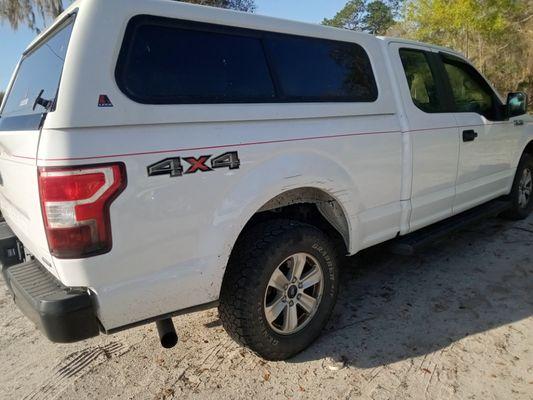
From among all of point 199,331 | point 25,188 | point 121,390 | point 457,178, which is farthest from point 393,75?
point 121,390

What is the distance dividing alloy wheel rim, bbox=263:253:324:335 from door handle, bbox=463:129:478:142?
2.07 meters

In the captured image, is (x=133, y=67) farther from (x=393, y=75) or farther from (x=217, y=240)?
(x=393, y=75)

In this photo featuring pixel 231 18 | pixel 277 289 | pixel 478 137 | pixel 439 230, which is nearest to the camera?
pixel 231 18

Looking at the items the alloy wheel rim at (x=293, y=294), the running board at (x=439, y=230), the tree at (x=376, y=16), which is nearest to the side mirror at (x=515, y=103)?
the running board at (x=439, y=230)

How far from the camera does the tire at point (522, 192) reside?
5.18 m

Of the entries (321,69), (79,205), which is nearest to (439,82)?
(321,69)

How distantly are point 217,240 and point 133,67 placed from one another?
0.94 metres

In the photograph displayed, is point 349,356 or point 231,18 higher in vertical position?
point 231,18

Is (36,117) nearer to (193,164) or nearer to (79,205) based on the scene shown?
(79,205)

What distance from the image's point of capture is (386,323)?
3186 millimetres

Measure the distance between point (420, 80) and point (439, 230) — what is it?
4.28 ft

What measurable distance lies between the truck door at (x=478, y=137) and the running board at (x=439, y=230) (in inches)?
3.9

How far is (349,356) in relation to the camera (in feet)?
9.29

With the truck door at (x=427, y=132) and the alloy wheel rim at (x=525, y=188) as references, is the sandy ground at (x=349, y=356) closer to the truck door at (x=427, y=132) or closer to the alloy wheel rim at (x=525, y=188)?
the truck door at (x=427, y=132)
